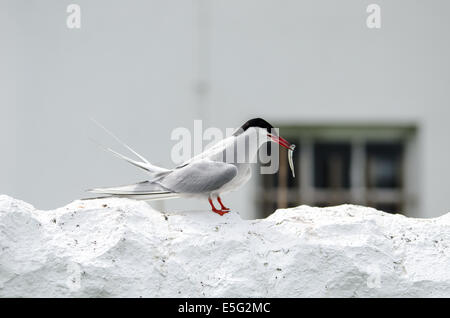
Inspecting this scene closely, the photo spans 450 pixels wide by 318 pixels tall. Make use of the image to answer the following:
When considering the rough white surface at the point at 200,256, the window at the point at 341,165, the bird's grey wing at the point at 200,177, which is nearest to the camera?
the rough white surface at the point at 200,256

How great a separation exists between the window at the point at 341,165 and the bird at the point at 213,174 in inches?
104

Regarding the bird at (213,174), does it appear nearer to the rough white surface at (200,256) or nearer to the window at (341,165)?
the rough white surface at (200,256)

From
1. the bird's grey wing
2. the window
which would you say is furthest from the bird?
the window

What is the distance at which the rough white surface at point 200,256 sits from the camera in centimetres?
179

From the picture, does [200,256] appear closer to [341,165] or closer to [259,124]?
[259,124]

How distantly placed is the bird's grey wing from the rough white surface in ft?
0.32

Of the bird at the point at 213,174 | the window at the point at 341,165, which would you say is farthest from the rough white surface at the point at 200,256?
the window at the point at 341,165

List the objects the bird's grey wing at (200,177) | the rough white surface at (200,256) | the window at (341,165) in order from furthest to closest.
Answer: the window at (341,165) → the bird's grey wing at (200,177) → the rough white surface at (200,256)

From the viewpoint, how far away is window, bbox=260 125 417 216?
15.2ft

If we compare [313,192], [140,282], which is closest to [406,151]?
[313,192]

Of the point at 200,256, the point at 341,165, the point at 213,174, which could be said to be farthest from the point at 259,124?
the point at 341,165

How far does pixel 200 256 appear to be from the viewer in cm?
185

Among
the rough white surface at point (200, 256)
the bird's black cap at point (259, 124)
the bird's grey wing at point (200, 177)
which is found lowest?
the rough white surface at point (200, 256)
